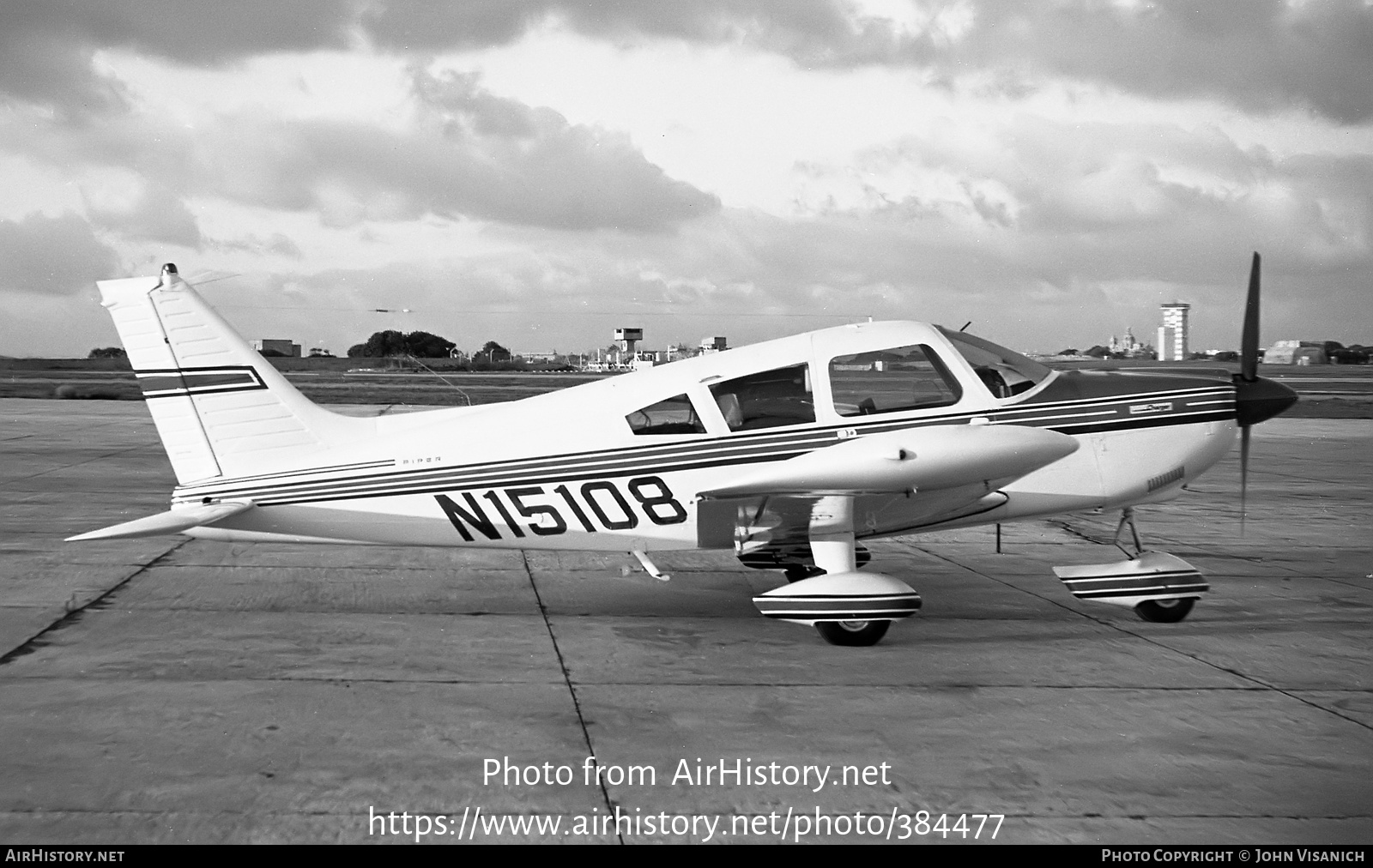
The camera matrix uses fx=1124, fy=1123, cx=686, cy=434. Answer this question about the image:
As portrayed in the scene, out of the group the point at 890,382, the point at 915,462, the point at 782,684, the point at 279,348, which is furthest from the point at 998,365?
the point at 279,348

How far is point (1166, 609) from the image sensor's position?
880 centimetres

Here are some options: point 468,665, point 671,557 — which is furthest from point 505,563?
point 468,665

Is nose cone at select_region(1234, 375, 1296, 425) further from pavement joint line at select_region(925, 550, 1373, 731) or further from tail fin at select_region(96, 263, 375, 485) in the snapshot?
tail fin at select_region(96, 263, 375, 485)

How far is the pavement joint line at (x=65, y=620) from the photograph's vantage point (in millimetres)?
7180

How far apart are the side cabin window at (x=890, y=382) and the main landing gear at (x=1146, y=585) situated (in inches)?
72.0

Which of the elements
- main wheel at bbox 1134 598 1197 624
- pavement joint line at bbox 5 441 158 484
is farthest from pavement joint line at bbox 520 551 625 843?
pavement joint line at bbox 5 441 158 484

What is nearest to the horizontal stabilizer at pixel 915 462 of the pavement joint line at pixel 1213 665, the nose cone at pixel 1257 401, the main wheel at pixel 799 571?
the pavement joint line at pixel 1213 665

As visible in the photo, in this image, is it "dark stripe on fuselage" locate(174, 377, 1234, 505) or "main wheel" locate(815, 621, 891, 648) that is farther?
"dark stripe on fuselage" locate(174, 377, 1234, 505)

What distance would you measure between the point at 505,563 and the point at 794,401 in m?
4.23

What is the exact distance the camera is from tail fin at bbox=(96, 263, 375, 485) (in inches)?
325

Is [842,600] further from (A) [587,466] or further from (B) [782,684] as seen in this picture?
(A) [587,466]

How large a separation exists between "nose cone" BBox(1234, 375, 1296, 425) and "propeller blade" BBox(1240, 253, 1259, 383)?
0.37 ft

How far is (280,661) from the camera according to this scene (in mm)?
7203

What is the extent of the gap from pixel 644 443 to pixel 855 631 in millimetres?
2047
